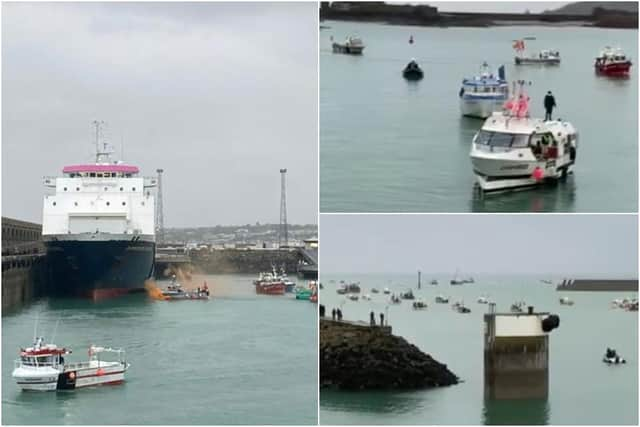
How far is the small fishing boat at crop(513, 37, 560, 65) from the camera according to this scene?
301 inches

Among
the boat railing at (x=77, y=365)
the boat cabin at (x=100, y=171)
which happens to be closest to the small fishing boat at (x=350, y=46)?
the boat cabin at (x=100, y=171)

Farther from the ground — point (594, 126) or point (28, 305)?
point (594, 126)

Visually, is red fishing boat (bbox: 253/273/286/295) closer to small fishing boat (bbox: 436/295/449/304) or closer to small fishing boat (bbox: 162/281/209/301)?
small fishing boat (bbox: 162/281/209/301)

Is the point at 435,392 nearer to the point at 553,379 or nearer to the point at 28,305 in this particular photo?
the point at 553,379

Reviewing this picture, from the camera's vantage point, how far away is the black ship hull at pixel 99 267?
959 cm

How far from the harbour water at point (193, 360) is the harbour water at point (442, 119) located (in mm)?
1095

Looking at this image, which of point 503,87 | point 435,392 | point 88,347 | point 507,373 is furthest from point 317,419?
point 503,87

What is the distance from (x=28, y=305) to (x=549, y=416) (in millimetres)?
3601

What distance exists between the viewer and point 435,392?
7516 mm

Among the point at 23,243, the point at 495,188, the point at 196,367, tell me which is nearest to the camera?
the point at 495,188

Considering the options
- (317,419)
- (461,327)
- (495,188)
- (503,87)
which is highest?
(503,87)

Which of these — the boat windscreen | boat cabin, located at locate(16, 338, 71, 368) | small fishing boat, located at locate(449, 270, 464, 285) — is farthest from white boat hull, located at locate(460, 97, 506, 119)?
boat cabin, located at locate(16, 338, 71, 368)

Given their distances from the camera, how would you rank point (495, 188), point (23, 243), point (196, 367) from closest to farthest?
point (495, 188), point (196, 367), point (23, 243)

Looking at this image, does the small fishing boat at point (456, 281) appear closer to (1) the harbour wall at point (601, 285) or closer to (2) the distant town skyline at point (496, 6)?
(1) the harbour wall at point (601, 285)
